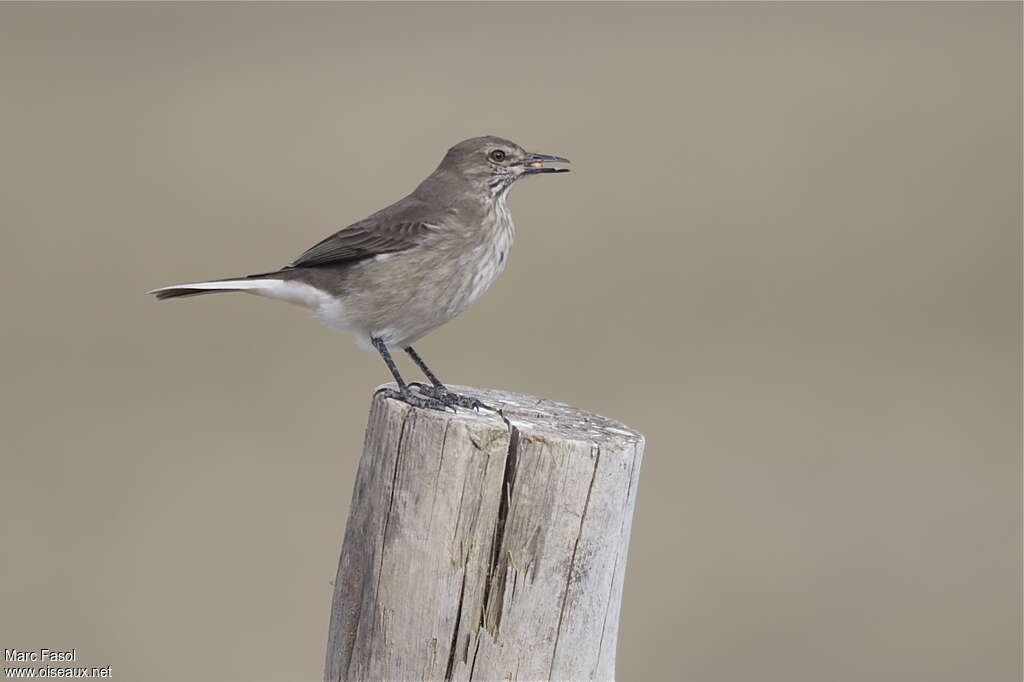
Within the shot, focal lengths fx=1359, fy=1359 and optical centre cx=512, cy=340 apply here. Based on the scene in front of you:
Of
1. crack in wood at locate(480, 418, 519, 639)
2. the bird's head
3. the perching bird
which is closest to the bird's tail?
the perching bird

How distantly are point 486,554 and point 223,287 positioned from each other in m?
2.48

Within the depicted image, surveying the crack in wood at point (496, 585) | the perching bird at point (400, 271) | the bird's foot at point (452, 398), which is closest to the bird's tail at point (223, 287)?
the perching bird at point (400, 271)

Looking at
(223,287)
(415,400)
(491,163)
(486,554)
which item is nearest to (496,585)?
(486,554)

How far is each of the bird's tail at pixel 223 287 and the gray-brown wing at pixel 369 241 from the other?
0.18m

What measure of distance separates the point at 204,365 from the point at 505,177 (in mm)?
8710

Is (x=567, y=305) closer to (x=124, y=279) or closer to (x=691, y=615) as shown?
(x=124, y=279)

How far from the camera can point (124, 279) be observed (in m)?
16.0

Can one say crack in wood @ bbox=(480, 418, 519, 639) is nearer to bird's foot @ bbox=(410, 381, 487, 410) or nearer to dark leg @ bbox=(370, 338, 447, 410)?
dark leg @ bbox=(370, 338, 447, 410)

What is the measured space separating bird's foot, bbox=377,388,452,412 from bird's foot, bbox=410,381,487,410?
1.4 inches

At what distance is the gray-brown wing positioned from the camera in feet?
20.9

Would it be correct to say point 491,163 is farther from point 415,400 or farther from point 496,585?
point 496,585

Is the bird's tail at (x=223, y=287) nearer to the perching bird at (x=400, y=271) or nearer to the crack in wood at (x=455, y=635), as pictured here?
the perching bird at (x=400, y=271)

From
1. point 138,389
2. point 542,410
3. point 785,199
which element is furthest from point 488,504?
point 785,199

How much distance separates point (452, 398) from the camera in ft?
16.8
